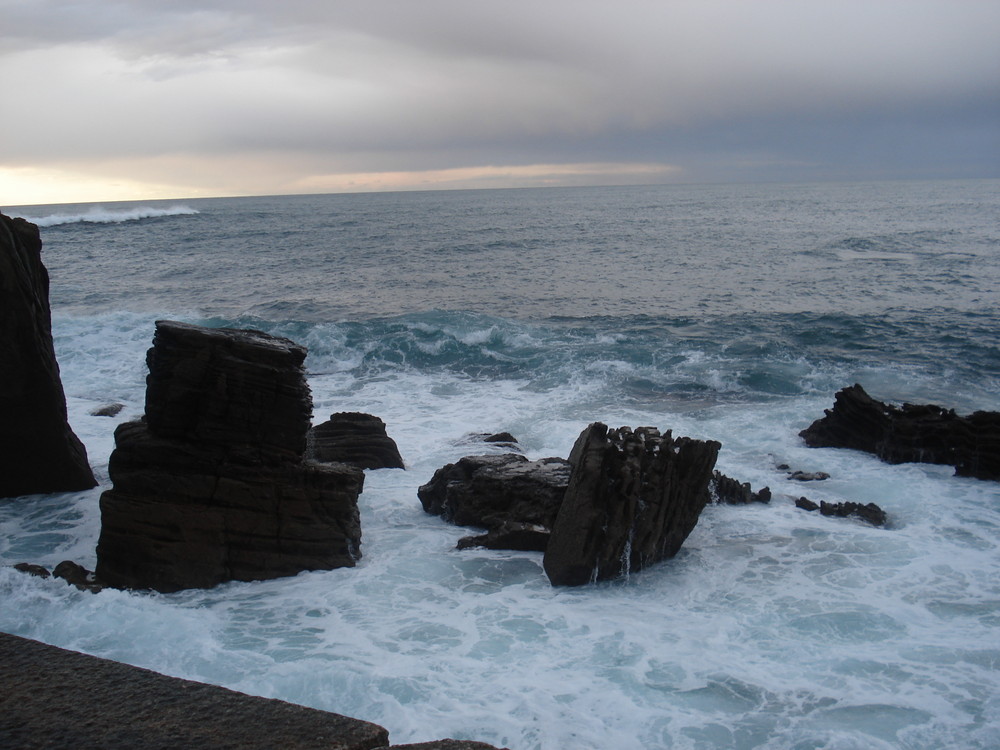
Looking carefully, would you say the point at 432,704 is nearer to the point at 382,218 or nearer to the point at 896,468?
the point at 896,468

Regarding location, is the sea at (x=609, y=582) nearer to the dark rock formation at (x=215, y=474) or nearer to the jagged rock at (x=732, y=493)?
the jagged rock at (x=732, y=493)

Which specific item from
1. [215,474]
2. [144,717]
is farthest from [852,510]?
[144,717]

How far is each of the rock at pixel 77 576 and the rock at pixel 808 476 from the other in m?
11.0

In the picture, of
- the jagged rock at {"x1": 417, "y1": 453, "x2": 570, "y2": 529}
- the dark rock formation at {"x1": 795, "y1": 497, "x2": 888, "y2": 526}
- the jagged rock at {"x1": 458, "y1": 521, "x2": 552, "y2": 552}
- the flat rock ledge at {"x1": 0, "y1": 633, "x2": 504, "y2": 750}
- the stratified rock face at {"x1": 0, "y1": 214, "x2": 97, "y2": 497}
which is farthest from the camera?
the dark rock formation at {"x1": 795, "y1": 497, "x2": 888, "y2": 526}

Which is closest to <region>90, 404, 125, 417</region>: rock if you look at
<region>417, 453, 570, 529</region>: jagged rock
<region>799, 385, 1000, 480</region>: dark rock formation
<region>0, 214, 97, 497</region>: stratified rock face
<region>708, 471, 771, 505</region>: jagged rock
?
<region>0, 214, 97, 497</region>: stratified rock face

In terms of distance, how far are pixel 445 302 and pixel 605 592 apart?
23382mm

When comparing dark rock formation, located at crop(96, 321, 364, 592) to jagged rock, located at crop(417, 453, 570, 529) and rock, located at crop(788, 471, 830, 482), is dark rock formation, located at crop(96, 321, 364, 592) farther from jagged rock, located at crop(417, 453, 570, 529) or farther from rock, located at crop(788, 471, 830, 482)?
rock, located at crop(788, 471, 830, 482)

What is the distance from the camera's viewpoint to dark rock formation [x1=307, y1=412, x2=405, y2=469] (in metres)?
13.9

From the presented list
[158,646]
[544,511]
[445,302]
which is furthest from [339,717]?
[445,302]

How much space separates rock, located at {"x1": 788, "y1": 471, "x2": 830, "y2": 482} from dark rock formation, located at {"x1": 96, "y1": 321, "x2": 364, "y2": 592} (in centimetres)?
834

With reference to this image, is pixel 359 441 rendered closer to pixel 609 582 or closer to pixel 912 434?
pixel 609 582

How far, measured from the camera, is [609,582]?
33.1 ft

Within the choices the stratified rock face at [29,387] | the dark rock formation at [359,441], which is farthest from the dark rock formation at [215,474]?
the dark rock formation at [359,441]

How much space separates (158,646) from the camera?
27.0ft
